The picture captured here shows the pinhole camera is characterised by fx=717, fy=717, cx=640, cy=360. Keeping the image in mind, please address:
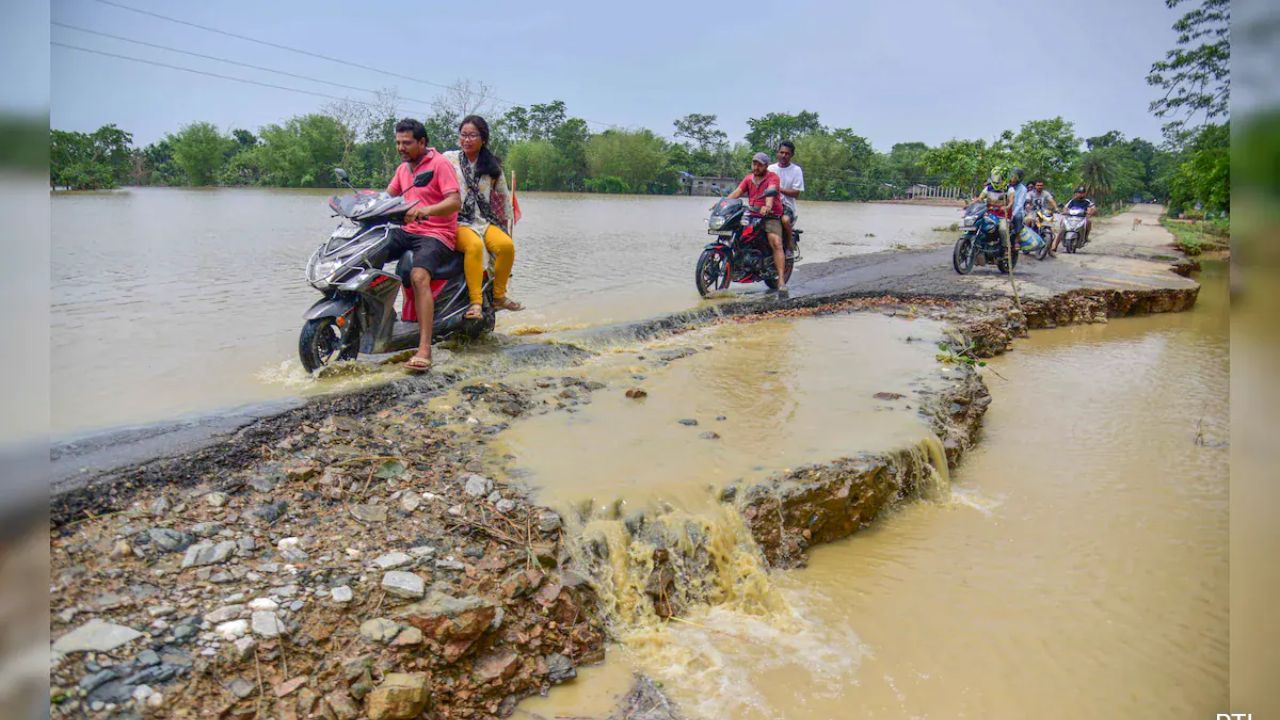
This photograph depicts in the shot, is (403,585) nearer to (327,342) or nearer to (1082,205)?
(327,342)

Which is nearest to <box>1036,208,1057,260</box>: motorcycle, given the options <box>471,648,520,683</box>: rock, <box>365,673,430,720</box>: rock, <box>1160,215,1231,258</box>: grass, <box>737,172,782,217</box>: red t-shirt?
<box>1160,215,1231,258</box>: grass

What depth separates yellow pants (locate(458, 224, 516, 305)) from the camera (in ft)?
19.2

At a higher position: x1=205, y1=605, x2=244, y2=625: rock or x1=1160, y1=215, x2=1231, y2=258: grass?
x1=1160, y1=215, x2=1231, y2=258: grass

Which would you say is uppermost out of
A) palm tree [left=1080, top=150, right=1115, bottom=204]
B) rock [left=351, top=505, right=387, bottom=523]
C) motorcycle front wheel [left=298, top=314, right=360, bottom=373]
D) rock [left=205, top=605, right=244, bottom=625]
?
palm tree [left=1080, top=150, right=1115, bottom=204]

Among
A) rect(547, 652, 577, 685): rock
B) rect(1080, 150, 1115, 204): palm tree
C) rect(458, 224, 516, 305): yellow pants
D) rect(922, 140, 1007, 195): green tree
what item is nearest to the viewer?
rect(547, 652, 577, 685): rock

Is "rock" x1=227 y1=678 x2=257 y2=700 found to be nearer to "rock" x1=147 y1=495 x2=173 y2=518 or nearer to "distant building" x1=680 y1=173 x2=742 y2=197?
"rock" x1=147 y1=495 x2=173 y2=518

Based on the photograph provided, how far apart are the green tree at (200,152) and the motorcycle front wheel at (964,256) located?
42.8m

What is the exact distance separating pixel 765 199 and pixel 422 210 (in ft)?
17.0

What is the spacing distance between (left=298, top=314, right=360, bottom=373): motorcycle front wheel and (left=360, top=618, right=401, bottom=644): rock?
10.0ft

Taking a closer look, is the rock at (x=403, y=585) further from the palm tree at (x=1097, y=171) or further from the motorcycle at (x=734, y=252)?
the palm tree at (x=1097, y=171)

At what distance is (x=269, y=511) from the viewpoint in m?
3.03

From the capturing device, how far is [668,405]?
16.6ft

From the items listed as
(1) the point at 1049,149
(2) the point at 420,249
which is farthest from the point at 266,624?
(1) the point at 1049,149

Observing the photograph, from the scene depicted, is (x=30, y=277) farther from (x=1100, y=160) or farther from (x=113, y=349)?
(x=1100, y=160)
